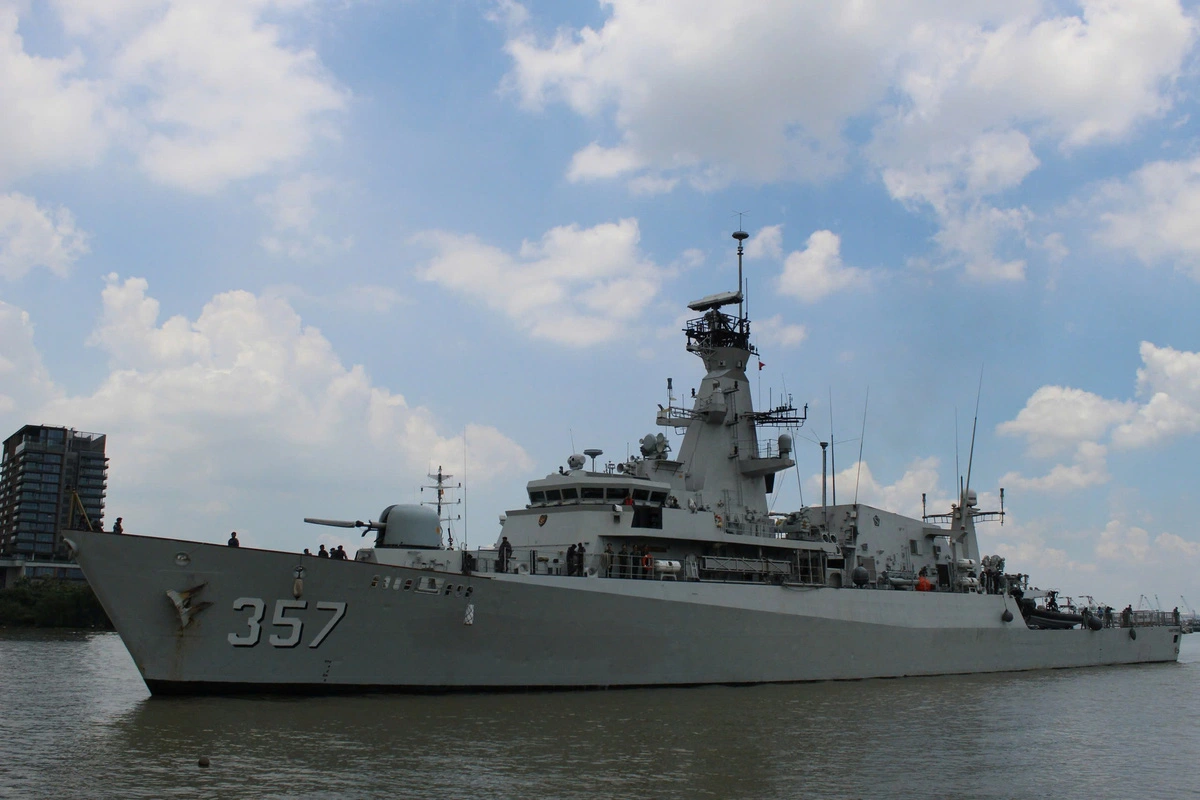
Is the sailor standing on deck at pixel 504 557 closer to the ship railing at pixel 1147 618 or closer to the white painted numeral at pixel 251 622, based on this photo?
the white painted numeral at pixel 251 622


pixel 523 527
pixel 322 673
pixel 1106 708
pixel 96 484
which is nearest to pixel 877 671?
pixel 1106 708

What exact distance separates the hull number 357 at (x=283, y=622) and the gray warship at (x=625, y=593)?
0.02m

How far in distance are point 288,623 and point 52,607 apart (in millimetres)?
48235

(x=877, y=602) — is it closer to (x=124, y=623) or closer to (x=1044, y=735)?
(x=1044, y=735)

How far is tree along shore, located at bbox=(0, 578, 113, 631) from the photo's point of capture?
181ft

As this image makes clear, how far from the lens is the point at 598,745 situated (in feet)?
42.0

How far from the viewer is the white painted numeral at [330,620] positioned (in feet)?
51.5

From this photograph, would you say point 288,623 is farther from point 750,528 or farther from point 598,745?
point 750,528

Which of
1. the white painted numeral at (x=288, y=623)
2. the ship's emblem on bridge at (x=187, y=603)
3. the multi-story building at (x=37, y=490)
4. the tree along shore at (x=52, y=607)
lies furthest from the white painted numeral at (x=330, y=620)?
the multi-story building at (x=37, y=490)

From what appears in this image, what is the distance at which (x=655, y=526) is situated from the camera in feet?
65.4

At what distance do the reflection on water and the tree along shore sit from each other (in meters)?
40.9

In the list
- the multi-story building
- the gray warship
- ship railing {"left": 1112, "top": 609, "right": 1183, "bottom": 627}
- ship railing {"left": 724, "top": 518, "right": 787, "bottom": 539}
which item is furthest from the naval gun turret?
the multi-story building

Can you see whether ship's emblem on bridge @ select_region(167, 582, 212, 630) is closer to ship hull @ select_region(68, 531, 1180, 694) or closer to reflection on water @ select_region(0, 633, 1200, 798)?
ship hull @ select_region(68, 531, 1180, 694)

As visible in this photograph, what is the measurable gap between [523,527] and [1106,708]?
12430 millimetres
